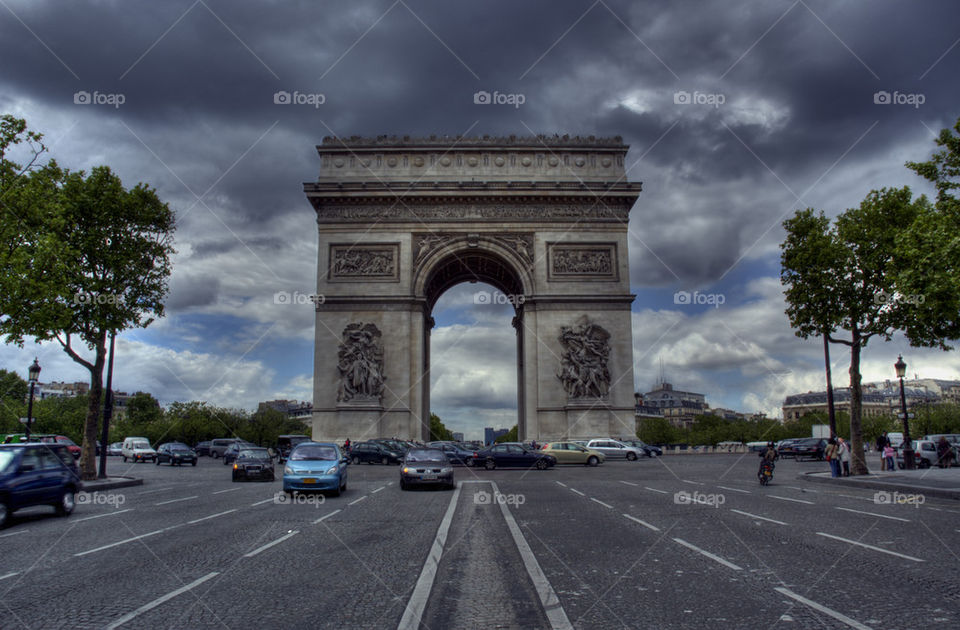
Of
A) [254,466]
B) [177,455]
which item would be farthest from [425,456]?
[177,455]

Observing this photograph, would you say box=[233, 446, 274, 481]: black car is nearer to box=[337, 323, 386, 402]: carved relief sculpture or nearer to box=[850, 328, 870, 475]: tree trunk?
box=[337, 323, 386, 402]: carved relief sculpture

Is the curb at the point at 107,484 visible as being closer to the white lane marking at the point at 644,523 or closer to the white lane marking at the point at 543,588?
the white lane marking at the point at 543,588

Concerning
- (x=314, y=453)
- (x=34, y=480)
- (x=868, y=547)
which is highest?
(x=314, y=453)

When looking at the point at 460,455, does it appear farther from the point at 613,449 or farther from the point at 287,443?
the point at 287,443

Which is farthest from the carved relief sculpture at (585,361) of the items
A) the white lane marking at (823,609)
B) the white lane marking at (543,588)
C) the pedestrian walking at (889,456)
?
the white lane marking at (823,609)

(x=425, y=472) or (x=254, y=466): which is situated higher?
(x=425, y=472)

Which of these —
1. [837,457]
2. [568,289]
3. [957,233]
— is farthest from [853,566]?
[568,289]

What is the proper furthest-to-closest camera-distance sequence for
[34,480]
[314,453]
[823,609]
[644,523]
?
[314,453], [34,480], [644,523], [823,609]
